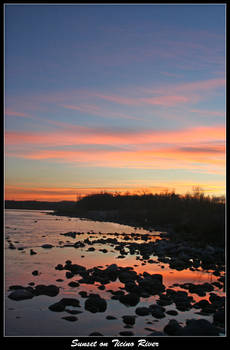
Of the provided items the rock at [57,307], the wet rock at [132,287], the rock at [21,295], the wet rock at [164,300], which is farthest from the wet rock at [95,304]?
the rock at [21,295]

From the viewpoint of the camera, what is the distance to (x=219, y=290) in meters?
11.5

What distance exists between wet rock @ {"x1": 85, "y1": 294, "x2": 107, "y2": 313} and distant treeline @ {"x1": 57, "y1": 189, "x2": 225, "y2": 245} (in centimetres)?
1556

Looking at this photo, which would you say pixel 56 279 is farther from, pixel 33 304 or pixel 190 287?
pixel 190 287

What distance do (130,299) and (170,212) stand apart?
43.7 meters

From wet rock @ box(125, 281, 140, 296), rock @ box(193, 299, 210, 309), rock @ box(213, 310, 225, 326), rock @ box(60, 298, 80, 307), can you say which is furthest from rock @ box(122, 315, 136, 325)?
wet rock @ box(125, 281, 140, 296)

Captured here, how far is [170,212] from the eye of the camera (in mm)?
52625

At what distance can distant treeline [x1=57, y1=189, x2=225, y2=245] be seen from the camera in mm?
27880

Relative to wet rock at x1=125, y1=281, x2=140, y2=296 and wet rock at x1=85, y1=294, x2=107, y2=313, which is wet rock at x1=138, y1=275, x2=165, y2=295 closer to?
wet rock at x1=125, y1=281, x2=140, y2=296

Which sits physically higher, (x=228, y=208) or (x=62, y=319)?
(x=228, y=208)

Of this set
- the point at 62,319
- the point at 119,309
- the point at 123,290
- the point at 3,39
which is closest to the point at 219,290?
the point at 123,290

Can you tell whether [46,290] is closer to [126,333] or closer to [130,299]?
[130,299]

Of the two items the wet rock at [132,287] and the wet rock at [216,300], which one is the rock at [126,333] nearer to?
the wet rock at [132,287]

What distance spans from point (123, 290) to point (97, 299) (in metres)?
1.86

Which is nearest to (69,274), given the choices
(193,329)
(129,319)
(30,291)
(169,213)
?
(30,291)
